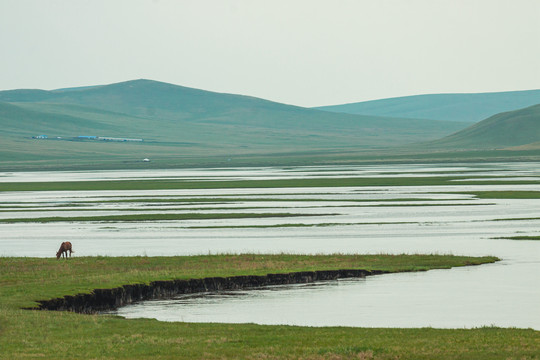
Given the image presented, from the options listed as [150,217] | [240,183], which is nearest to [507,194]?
[150,217]

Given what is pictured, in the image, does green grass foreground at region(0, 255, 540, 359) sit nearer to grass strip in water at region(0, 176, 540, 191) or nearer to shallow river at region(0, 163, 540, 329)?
shallow river at region(0, 163, 540, 329)

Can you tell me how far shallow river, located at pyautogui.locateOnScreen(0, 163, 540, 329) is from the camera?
37.2 metres

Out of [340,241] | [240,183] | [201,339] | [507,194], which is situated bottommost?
[201,339]

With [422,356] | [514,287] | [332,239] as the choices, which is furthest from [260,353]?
[332,239]

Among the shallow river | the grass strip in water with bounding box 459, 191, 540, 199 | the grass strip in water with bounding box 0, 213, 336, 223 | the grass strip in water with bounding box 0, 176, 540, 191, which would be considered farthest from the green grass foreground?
the grass strip in water with bounding box 0, 176, 540, 191

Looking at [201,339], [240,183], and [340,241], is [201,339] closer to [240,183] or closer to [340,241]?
[340,241]

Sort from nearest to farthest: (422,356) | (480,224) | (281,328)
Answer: (422,356)
(281,328)
(480,224)

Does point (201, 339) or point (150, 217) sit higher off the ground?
point (150, 217)

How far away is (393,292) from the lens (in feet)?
136

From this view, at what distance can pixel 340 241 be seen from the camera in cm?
6116

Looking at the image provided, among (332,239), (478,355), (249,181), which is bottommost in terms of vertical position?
(478,355)

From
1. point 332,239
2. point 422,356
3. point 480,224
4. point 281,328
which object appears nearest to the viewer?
point 422,356

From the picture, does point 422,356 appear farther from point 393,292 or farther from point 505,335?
point 393,292

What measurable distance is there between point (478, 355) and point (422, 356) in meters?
1.49
